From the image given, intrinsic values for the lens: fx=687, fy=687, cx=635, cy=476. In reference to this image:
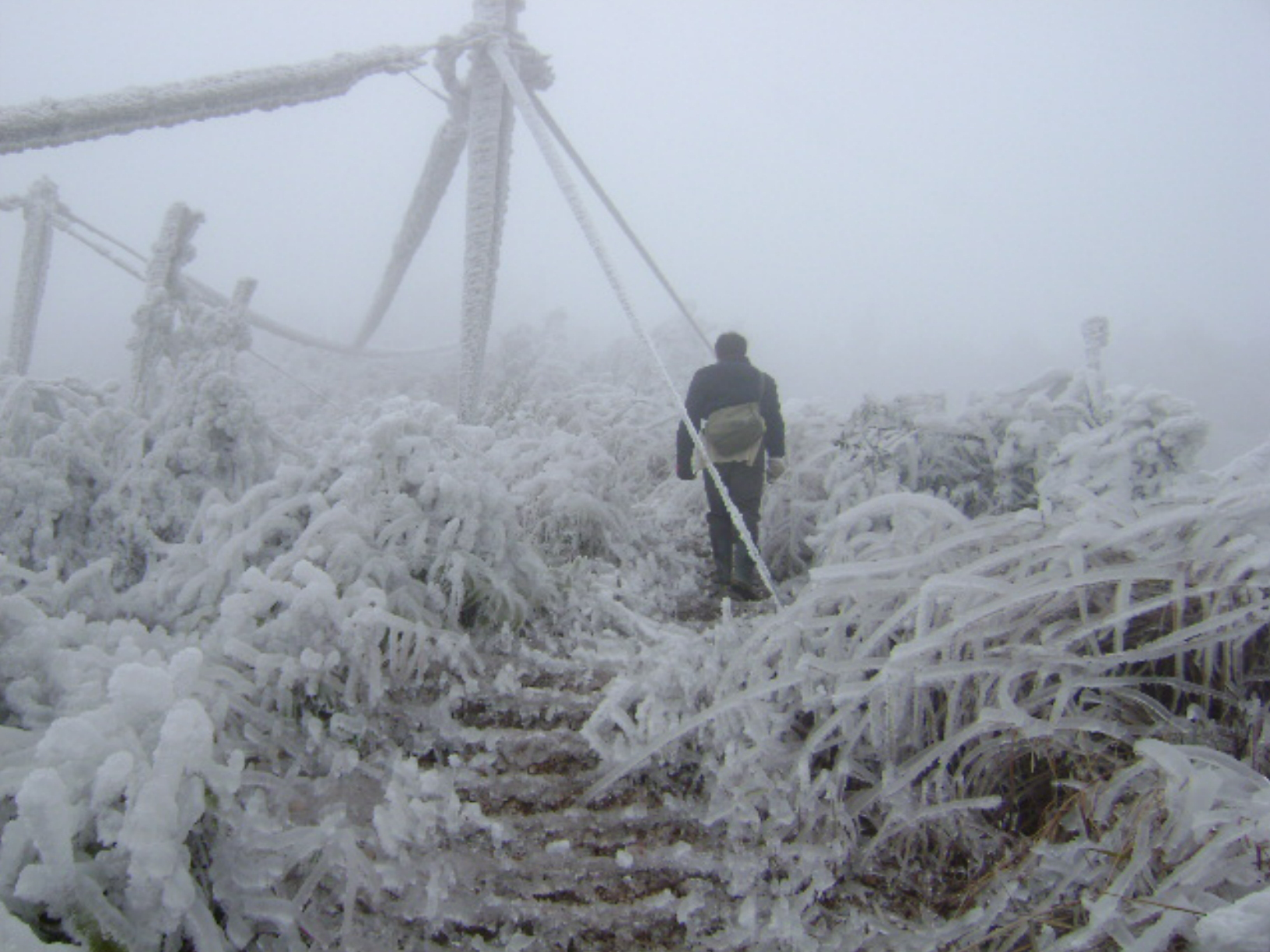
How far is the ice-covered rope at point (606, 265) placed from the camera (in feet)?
12.8

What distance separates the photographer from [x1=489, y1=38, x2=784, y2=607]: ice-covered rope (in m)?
3.91

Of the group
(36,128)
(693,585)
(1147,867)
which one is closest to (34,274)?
(36,128)

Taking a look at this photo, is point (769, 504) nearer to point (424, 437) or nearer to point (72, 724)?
point (424, 437)

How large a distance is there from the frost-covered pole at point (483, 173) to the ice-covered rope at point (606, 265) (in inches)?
16.0

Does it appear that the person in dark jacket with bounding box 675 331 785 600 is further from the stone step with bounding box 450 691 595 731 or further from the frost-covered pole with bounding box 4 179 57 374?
the frost-covered pole with bounding box 4 179 57 374

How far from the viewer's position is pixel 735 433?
437cm

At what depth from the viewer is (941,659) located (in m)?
2.01

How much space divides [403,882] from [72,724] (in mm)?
881

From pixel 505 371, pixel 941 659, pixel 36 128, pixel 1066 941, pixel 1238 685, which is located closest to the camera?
pixel 1066 941

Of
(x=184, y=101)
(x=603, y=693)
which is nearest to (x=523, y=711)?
(x=603, y=693)

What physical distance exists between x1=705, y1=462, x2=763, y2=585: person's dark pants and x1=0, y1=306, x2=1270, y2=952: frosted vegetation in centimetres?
84

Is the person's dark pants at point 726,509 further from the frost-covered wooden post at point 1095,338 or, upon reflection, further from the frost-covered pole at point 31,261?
the frost-covered pole at point 31,261

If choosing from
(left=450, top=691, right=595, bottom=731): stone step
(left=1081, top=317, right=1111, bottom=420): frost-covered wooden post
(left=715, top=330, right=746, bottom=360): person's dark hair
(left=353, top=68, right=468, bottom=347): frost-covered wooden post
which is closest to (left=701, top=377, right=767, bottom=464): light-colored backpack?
(left=715, top=330, right=746, bottom=360): person's dark hair

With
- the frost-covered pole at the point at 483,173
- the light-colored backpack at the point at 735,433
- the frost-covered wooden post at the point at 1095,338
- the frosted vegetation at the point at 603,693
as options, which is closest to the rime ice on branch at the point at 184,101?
the frost-covered pole at the point at 483,173
